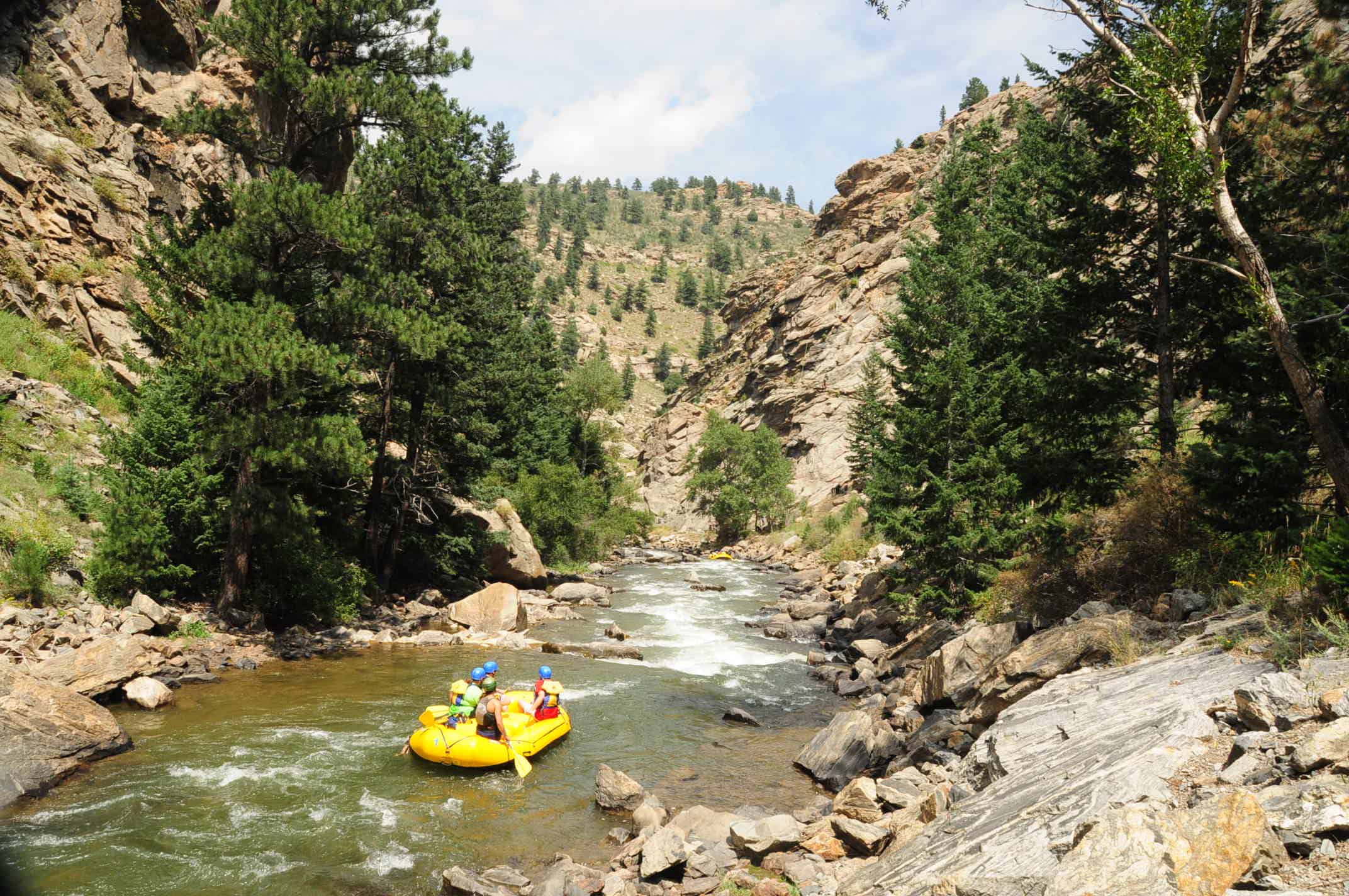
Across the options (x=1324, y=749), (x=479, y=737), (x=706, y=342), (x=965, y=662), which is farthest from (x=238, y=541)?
(x=706, y=342)

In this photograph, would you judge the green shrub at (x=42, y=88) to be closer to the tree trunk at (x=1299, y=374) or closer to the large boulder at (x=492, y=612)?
the large boulder at (x=492, y=612)

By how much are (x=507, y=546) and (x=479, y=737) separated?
612 inches

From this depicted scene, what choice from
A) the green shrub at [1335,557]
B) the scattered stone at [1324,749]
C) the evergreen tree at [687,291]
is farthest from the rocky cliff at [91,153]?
the evergreen tree at [687,291]

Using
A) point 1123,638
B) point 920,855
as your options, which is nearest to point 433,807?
point 920,855

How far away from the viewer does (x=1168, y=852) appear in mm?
3928

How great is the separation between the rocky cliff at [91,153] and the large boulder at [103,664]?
26.7 ft

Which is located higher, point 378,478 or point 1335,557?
point 378,478

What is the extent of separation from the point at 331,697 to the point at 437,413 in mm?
11538

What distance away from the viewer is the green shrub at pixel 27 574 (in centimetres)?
1278

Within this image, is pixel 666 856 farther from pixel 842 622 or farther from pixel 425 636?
pixel 842 622

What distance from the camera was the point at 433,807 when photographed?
9398 mm

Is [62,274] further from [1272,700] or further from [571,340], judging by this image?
[571,340]

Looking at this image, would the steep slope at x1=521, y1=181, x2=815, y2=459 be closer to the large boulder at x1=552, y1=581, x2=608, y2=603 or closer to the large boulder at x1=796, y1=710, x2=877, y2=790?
the large boulder at x1=552, y1=581, x2=608, y2=603

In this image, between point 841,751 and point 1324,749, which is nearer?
point 1324,749
